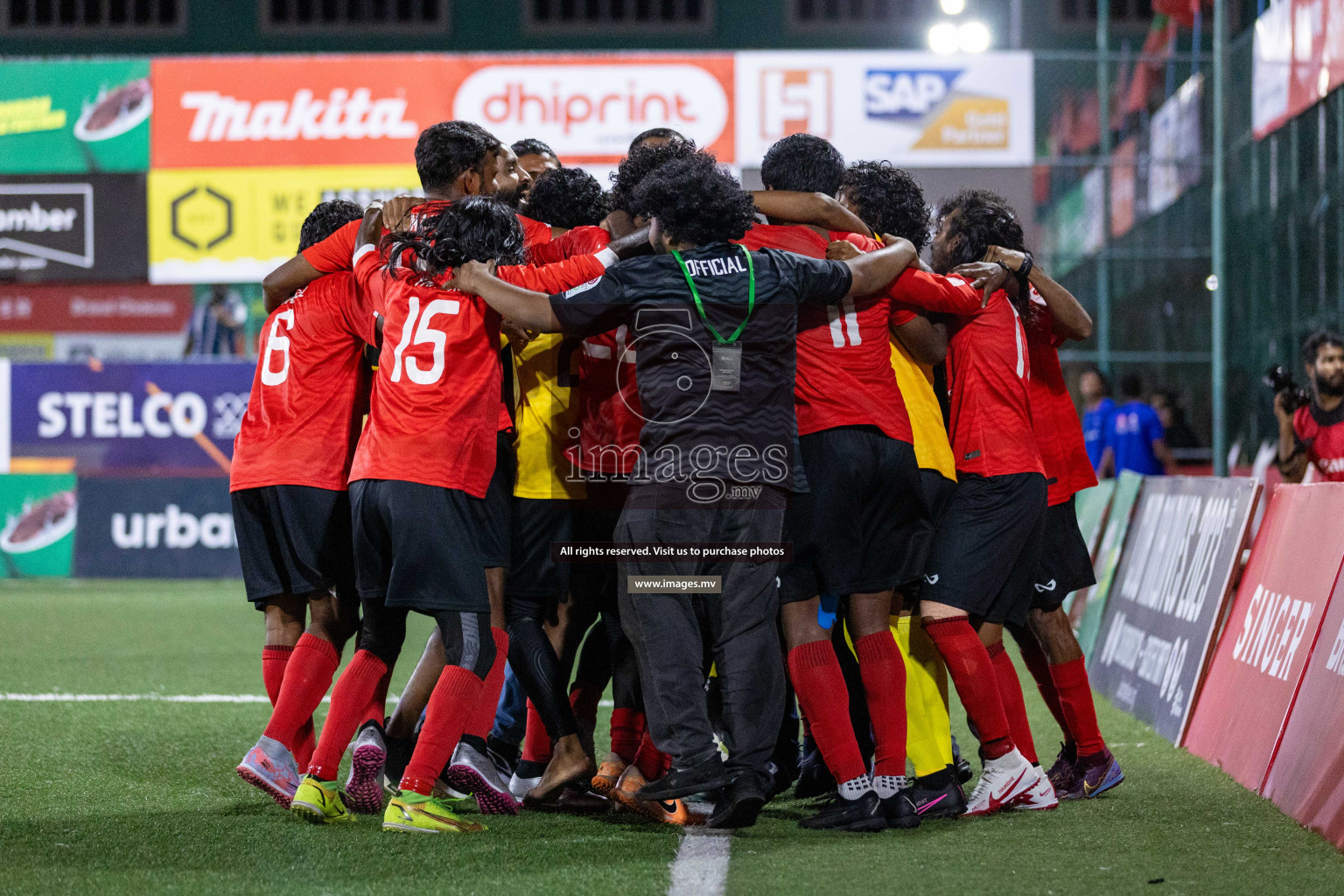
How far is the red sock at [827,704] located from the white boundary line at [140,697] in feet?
9.48

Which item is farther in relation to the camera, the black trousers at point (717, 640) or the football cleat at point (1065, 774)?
the football cleat at point (1065, 774)

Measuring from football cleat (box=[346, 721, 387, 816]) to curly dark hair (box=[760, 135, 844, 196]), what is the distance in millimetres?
2227

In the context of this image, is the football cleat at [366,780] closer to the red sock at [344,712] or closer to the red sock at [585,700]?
the red sock at [344,712]

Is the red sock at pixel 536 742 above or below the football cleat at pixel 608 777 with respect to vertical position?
above

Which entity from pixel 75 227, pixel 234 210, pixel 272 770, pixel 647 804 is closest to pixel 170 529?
pixel 234 210

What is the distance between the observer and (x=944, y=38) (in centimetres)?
1678

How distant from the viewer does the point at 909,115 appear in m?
16.6

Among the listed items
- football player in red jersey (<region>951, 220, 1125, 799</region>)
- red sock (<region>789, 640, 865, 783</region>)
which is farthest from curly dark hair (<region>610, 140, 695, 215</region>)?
red sock (<region>789, 640, 865, 783</region>)

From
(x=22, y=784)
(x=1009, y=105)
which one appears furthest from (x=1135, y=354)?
(x=22, y=784)

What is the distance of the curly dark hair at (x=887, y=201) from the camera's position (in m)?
4.93

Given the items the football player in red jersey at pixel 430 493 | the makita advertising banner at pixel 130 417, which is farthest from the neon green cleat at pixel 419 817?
the makita advertising banner at pixel 130 417

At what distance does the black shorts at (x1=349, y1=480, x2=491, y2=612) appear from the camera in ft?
13.8

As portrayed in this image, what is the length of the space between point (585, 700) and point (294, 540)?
1.18 m

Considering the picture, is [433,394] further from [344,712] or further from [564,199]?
[564,199]
